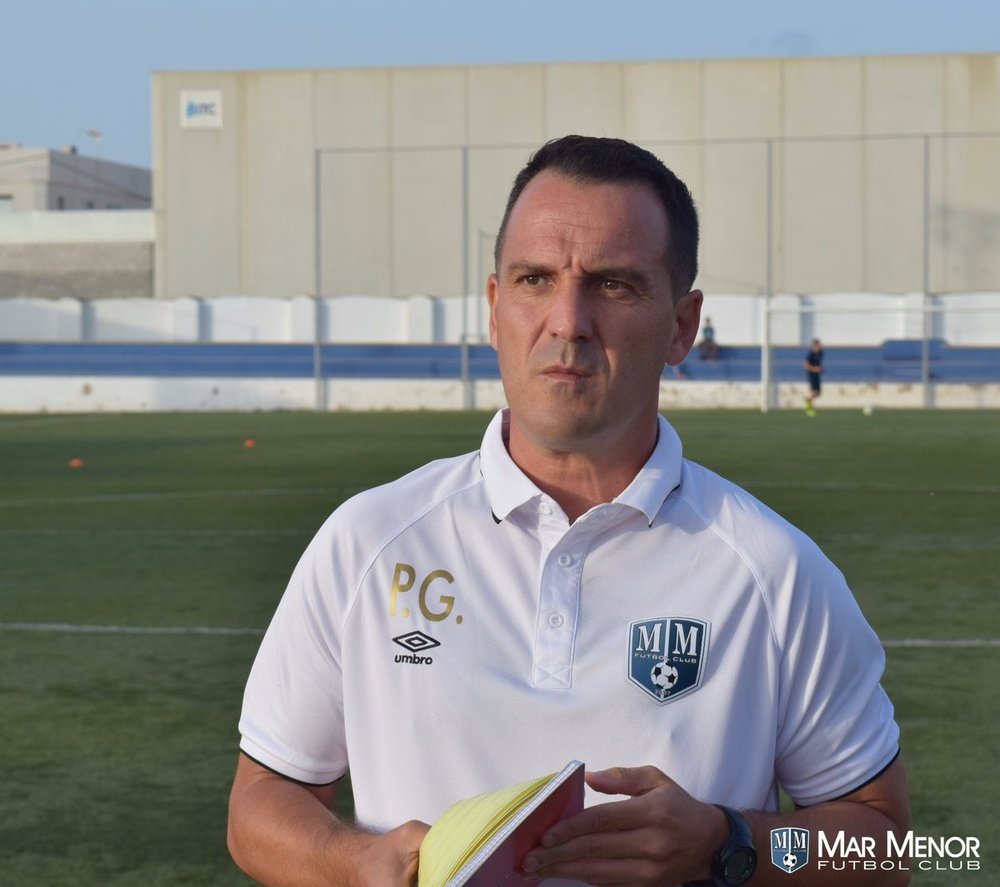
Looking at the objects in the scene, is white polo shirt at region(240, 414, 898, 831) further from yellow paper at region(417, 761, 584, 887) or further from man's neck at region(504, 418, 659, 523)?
yellow paper at region(417, 761, 584, 887)

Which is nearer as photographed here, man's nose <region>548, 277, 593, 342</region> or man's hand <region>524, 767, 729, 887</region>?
man's hand <region>524, 767, 729, 887</region>

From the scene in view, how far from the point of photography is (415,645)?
240 centimetres

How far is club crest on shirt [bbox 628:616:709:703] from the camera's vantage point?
2.34 meters

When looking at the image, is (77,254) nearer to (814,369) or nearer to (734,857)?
(814,369)

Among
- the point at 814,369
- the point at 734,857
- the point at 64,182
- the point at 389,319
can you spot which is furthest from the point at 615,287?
the point at 64,182

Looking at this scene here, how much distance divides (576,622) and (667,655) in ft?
0.43

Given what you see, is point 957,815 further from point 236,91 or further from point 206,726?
point 236,91

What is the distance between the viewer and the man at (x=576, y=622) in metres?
2.35

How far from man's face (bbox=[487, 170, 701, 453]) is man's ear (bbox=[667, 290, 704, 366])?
0.08 metres

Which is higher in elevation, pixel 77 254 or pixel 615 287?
pixel 77 254

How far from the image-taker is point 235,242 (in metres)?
49.9

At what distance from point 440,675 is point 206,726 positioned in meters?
4.30

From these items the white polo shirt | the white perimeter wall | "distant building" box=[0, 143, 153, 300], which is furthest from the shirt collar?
"distant building" box=[0, 143, 153, 300]

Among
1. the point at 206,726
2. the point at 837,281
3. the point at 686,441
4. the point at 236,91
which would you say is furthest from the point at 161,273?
the point at 206,726
